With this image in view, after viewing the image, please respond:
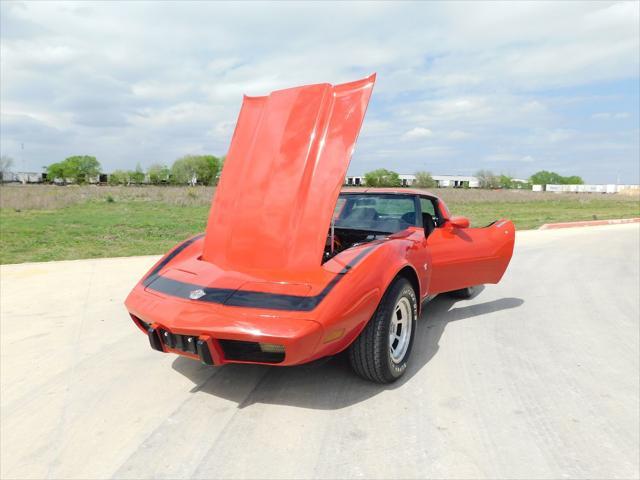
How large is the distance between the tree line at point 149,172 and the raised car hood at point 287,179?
319 ft

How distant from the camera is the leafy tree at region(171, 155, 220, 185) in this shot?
336 feet

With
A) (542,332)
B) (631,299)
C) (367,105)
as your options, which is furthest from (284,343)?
(631,299)

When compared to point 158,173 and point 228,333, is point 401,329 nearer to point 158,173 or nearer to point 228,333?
point 228,333

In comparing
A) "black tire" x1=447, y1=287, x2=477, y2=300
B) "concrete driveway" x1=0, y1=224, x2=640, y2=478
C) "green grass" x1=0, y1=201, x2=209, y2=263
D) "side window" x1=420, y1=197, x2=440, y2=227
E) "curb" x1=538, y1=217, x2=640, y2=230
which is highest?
"side window" x1=420, y1=197, x2=440, y2=227

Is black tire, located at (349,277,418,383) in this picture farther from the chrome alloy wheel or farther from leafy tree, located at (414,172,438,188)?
leafy tree, located at (414,172,438,188)

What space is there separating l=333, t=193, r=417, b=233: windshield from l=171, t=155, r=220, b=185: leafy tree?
97.2 metres

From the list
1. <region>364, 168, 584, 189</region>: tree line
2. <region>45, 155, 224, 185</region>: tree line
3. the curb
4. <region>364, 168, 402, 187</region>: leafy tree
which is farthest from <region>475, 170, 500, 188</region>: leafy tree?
the curb

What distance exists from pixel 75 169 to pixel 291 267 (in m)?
148

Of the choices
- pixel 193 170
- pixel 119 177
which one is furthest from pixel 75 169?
pixel 193 170

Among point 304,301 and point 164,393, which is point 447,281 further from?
point 164,393

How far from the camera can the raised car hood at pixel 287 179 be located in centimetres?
324

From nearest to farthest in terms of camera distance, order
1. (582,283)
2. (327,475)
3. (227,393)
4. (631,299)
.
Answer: (327,475), (227,393), (631,299), (582,283)

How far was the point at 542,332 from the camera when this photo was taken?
4.32 m

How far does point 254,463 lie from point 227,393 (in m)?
0.82
